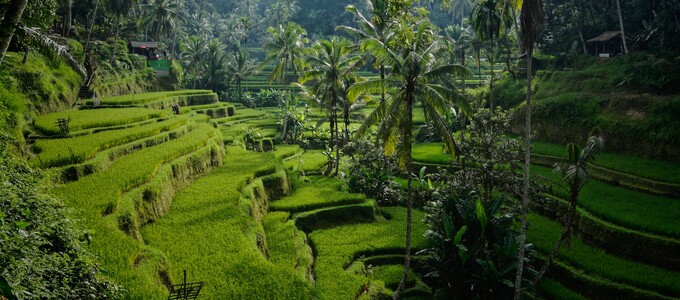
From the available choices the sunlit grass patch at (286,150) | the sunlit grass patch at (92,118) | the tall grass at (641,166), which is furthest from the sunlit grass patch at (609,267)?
the sunlit grass patch at (92,118)

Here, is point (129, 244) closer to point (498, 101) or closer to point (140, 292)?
point (140, 292)

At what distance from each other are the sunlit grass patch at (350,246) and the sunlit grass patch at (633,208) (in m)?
7.24

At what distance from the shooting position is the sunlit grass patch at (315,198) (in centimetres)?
2070

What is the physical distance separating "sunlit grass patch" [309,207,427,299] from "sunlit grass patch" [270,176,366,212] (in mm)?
1671

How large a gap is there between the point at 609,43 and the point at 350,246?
33.4m

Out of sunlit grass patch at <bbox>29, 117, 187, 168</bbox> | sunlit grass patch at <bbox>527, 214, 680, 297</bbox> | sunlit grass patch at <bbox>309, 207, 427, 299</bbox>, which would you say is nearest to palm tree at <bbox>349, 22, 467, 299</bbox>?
sunlit grass patch at <bbox>309, 207, 427, 299</bbox>

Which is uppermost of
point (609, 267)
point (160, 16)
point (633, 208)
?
point (160, 16)

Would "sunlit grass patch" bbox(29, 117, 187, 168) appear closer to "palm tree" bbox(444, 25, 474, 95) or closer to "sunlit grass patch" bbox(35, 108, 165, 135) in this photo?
"sunlit grass patch" bbox(35, 108, 165, 135)

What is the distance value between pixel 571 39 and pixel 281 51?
26778 millimetres

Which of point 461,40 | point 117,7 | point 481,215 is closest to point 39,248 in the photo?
point 481,215

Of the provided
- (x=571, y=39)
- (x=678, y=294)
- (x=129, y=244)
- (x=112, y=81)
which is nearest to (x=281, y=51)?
(x=112, y=81)

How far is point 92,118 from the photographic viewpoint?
74.6 ft

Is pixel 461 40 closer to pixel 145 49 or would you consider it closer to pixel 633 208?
Answer: pixel 145 49

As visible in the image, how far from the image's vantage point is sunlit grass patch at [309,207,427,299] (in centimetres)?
1465
